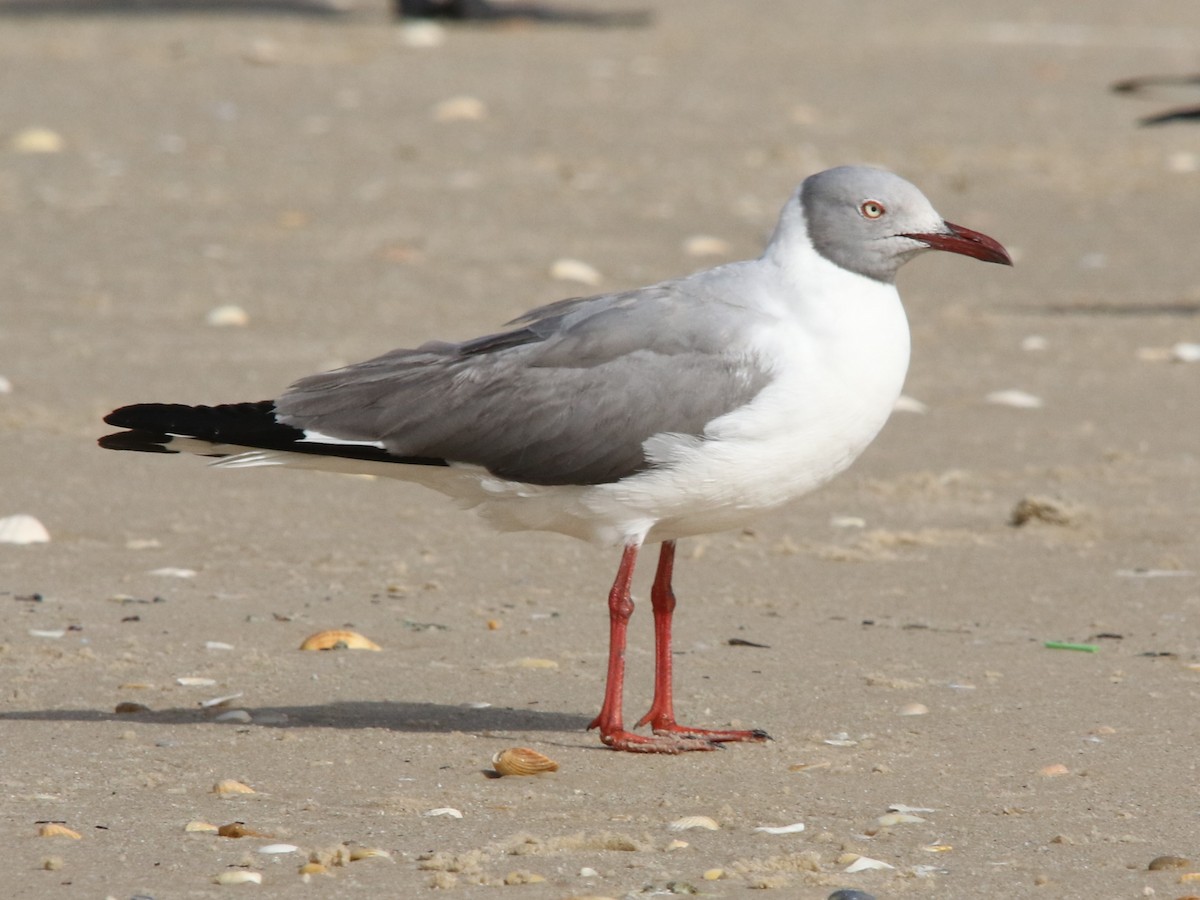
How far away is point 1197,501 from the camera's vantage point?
752 cm

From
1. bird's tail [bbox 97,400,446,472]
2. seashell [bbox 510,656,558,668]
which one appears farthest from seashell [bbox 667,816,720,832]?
seashell [bbox 510,656,558,668]

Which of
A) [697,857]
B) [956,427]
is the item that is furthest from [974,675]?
[956,427]

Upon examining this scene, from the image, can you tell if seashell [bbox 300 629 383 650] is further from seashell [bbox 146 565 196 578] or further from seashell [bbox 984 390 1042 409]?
seashell [bbox 984 390 1042 409]

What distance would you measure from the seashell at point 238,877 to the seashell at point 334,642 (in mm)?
1774

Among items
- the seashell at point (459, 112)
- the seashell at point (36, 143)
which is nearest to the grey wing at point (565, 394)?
the seashell at point (36, 143)

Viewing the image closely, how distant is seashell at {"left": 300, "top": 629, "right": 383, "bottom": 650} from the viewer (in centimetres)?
577

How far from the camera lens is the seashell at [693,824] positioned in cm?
439

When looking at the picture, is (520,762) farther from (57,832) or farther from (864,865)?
(57,832)

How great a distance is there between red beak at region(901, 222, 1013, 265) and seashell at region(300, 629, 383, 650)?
1.99m

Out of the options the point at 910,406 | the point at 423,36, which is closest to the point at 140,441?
the point at 910,406

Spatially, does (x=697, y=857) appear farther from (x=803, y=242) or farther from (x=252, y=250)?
(x=252, y=250)

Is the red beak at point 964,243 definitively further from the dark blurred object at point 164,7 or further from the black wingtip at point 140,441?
the dark blurred object at point 164,7

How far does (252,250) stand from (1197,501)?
5848 millimetres

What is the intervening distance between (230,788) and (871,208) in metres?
2.19
